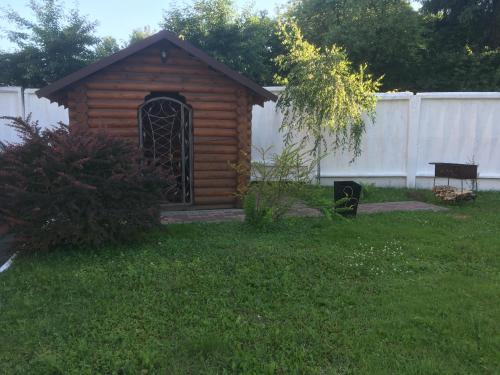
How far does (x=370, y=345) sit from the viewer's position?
340cm

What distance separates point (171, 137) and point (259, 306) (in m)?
4.86

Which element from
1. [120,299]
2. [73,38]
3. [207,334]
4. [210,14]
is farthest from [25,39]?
[207,334]

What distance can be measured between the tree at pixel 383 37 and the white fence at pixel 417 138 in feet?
19.6

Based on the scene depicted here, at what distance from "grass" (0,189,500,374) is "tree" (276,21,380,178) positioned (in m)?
3.58

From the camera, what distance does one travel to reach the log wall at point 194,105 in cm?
738

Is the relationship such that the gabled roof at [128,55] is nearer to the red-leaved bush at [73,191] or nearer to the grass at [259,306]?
the red-leaved bush at [73,191]

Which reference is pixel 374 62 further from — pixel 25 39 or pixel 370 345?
pixel 370 345

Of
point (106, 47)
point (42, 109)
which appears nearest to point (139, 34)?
point (106, 47)

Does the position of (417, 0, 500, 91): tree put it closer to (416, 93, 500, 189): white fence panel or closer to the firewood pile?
(416, 93, 500, 189): white fence panel

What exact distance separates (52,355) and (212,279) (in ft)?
5.90

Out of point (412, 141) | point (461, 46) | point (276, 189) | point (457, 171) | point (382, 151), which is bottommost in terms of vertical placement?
point (276, 189)

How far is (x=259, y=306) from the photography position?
13.3ft

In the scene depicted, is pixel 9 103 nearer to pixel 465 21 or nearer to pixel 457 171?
pixel 457 171

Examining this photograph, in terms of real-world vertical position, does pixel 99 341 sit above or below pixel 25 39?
below
